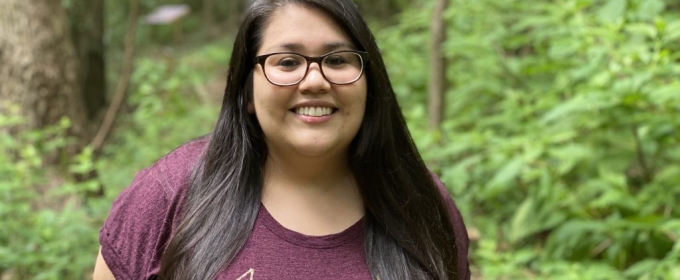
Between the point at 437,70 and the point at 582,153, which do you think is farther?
the point at 437,70

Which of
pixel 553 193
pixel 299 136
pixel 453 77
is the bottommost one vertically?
pixel 553 193

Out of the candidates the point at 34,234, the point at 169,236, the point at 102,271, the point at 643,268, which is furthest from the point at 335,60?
the point at 34,234

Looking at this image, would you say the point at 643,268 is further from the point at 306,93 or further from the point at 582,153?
the point at 306,93

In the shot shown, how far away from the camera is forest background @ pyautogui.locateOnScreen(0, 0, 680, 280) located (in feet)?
11.8

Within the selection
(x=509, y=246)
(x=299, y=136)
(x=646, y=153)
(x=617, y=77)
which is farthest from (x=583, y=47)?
(x=299, y=136)

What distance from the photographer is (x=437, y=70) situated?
17.2 ft

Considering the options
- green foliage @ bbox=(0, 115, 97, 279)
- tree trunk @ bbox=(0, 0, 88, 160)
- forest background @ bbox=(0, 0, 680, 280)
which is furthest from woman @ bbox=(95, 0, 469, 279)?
tree trunk @ bbox=(0, 0, 88, 160)

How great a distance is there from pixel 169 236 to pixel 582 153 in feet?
Result: 8.34

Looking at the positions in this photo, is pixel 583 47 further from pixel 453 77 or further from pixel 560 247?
pixel 453 77

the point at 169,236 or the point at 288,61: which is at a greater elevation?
the point at 288,61

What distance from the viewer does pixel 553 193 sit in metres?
3.97

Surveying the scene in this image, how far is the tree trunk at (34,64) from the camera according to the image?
195 inches

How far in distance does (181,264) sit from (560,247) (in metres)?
2.49

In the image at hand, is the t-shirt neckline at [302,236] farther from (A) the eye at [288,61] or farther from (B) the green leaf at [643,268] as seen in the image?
(B) the green leaf at [643,268]
